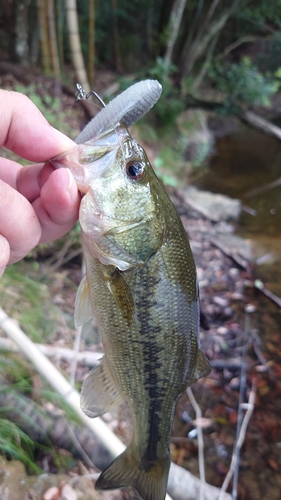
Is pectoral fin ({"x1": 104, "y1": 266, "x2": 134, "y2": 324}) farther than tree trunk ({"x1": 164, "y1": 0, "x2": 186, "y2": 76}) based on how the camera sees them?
No

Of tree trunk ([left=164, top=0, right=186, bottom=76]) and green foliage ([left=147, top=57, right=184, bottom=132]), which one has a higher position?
tree trunk ([left=164, top=0, right=186, bottom=76])

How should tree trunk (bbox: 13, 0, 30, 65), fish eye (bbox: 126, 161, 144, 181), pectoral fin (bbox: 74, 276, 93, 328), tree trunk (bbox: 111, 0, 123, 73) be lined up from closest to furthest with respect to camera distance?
fish eye (bbox: 126, 161, 144, 181), pectoral fin (bbox: 74, 276, 93, 328), tree trunk (bbox: 13, 0, 30, 65), tree trunk (bbox: 111, 0, 123, 73)

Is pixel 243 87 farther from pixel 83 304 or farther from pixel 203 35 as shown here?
pixel 83 304

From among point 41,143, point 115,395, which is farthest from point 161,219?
point 115,395

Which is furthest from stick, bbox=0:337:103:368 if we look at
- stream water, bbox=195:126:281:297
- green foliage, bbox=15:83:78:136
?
stream water, bbox=195:126:281:297

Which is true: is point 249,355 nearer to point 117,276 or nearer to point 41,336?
point 41,336

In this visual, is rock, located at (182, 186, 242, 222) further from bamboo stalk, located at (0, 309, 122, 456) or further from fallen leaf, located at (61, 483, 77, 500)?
fallen leaf, located at (61, 483, 77, 500)

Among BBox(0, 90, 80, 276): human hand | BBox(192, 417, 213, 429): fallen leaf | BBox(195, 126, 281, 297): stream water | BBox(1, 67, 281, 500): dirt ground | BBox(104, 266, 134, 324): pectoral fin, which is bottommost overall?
BBox(195, 126, 281, 297): stream water
